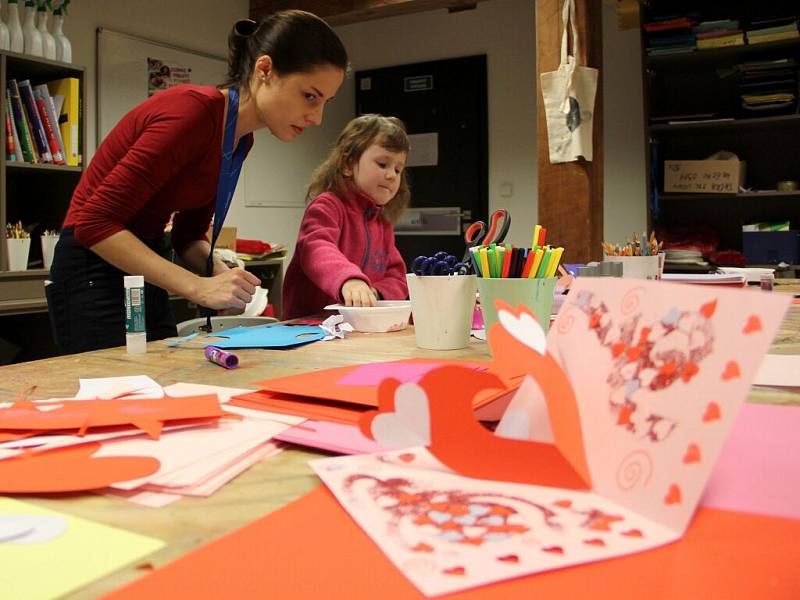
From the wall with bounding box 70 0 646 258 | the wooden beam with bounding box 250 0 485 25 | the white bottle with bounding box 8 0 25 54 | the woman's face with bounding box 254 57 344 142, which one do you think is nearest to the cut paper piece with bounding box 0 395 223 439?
the woman's face with bounding box 254 57 344 142

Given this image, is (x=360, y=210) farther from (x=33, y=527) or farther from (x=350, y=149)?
(x=33, y=527)

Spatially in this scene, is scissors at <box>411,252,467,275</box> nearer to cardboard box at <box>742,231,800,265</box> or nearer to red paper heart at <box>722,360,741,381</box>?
red paper heart at <box>722,360,741,381</box>

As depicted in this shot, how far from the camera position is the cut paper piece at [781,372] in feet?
2.48

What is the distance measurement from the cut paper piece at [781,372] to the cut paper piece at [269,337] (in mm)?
642

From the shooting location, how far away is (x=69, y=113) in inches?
115

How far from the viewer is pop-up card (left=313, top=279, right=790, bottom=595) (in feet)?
1.20

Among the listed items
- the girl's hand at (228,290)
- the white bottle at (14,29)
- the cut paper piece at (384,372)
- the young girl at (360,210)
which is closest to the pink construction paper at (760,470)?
the cut paper piece at (384,372)

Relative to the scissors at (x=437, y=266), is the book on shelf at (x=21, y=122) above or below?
above

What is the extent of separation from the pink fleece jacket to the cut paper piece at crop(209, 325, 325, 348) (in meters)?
0.24

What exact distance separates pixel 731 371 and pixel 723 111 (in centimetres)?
398

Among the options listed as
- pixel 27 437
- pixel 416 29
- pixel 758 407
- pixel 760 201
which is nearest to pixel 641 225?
pixel 760 201

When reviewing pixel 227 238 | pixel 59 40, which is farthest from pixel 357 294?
pixel 227 238

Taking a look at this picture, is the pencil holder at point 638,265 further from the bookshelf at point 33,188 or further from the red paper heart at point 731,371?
the bookshelf at point 33,188

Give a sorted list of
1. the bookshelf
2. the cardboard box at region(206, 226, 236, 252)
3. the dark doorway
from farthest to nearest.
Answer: the dark doorway
the cardboard box at region(206, 226, 236, 252)
the bookshelf
